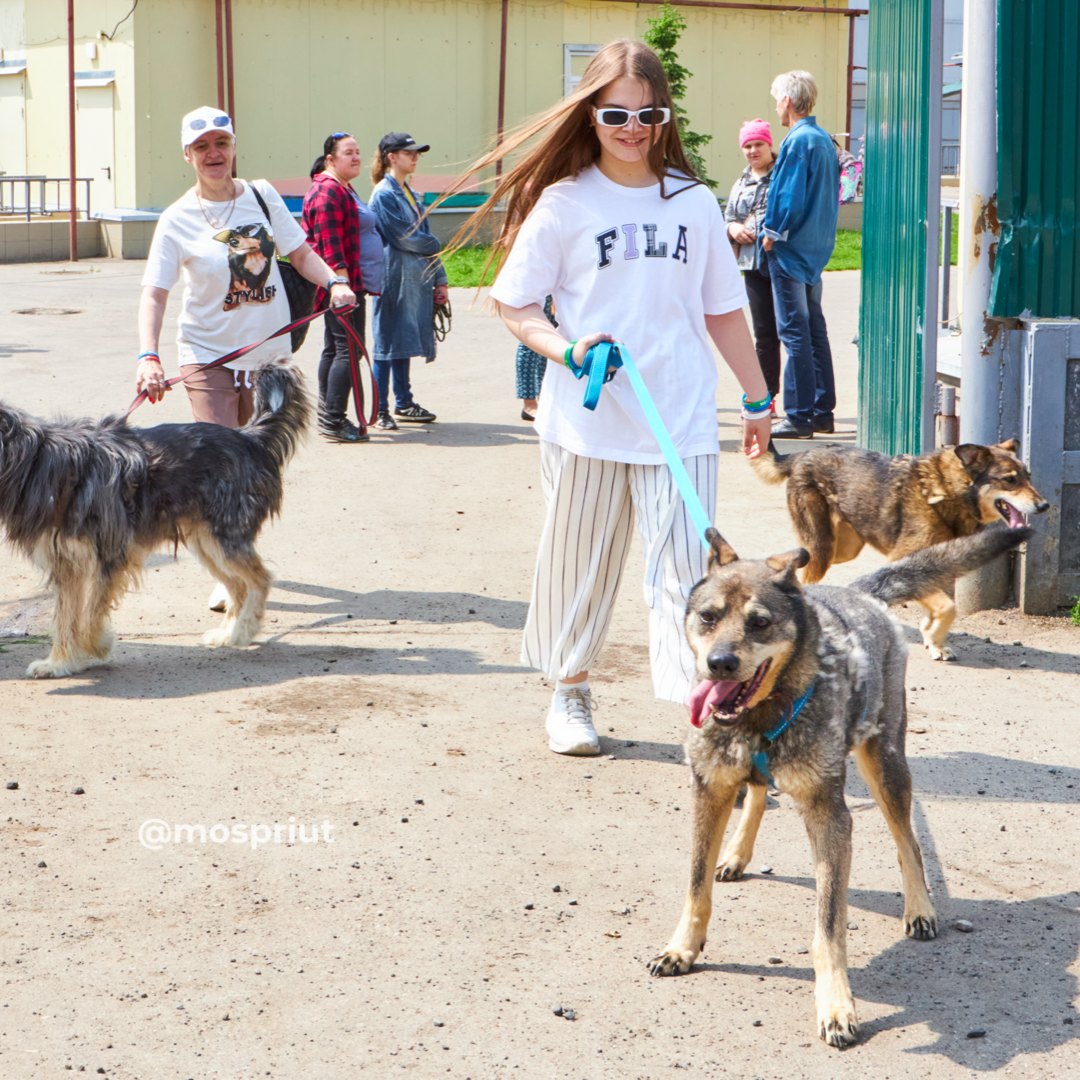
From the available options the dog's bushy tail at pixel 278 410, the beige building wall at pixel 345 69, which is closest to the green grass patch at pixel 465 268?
the beige building wall at pixel 345 69

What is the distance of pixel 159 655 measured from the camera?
575 cm

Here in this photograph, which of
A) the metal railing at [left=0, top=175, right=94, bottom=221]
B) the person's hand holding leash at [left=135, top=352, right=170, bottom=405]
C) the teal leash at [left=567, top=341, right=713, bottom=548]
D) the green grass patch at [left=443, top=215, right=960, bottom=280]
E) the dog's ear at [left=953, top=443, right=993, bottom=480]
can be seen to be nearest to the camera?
the teal leash at [left=567, top=341, right=713, bottom=548]

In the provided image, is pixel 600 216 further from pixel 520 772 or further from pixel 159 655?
pixel 159 655

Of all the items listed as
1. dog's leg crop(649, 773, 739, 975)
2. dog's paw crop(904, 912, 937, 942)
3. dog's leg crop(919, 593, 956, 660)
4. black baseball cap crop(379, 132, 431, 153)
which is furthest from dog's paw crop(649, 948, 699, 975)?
black baseball cap crop(379, 132, 431, 153)

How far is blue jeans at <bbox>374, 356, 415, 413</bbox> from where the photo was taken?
10.2 metres

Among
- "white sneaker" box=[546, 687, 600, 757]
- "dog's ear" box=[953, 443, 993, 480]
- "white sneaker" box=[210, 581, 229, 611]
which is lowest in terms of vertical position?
"white sneaker" box=[546, 687, 600, 757]

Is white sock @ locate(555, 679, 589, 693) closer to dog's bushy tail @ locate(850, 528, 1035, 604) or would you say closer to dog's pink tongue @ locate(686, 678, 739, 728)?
dog's bushy tail @ locate(850, 528, 1035, 604)

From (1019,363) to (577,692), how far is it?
273 cm

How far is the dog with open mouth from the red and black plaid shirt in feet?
13.9

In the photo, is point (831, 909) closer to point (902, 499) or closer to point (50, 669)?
point (902, 499)

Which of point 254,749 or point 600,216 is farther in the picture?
point 254,749

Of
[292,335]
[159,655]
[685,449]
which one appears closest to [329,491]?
[292,335]

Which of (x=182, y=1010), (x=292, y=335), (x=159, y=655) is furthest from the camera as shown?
(x=292, y=335)

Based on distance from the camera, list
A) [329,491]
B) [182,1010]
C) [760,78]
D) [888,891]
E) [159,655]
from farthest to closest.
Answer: [760,78] < [329,491] < [159,655] < [888,891] < [182,1010]
